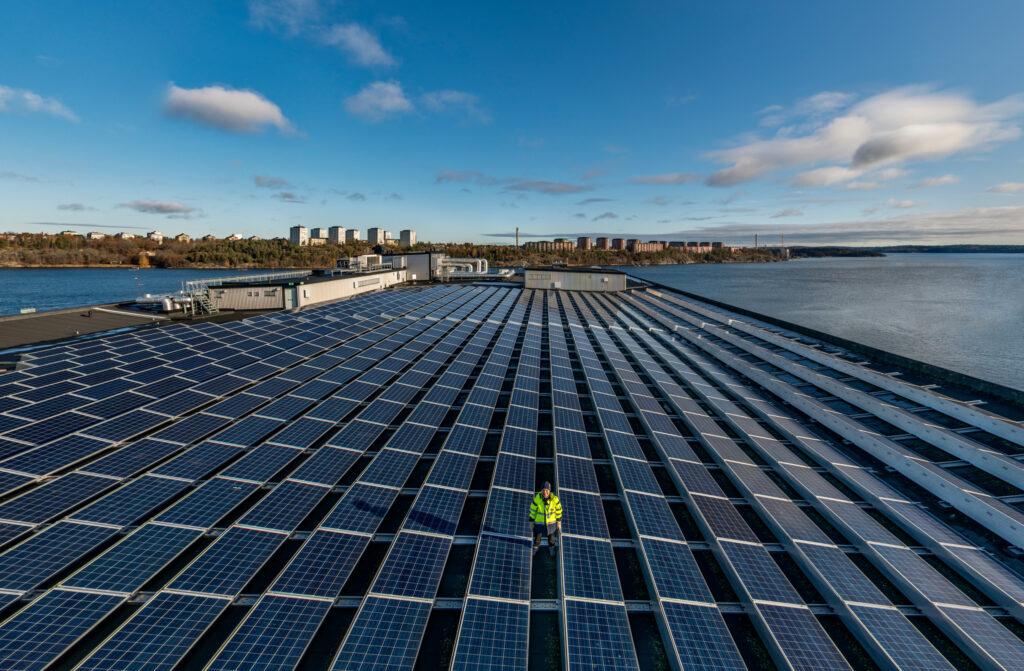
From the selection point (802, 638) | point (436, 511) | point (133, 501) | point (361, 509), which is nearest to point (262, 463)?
point (133, 501)

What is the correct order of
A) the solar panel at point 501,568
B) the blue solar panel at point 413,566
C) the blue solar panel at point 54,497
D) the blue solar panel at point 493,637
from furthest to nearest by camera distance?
the blue solar panel at point 54,497 < the solar panel at point 501,568 < the blue solar panel at point 413,566 < the blue solar panel at point 493,637

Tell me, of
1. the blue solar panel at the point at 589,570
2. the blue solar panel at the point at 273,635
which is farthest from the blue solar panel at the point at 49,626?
the blue solar panel at the point at 589,570

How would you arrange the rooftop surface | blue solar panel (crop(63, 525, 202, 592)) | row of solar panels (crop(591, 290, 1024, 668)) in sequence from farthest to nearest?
blue solar panel (crop(63, 525, 202, 592)), row of solar panels (crop(591, 290, 1024, 668)), the rooftop surface

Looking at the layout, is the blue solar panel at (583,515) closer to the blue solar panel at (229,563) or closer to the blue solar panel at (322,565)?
the blue solar panel at (322,565)

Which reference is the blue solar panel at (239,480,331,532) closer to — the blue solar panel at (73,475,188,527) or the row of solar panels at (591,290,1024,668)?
the blue solar panel at (73,475,188,527)

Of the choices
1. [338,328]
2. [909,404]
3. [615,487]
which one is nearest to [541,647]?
[615,487]

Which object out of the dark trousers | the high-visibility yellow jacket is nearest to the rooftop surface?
the dark trousers

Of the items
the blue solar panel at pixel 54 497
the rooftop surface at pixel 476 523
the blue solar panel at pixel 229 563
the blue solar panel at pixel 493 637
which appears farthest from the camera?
the blue solar panel at pixel 54 497
